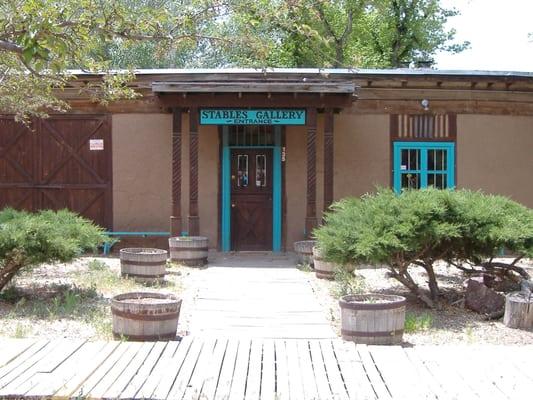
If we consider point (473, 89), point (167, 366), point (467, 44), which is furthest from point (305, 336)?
point (467, 44)

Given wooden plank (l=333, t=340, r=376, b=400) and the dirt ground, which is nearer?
wooden plank (l=333, t=340, r=376, b=400)

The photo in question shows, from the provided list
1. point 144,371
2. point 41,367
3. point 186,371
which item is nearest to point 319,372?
point 186,371

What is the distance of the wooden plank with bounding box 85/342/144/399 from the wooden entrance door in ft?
25.0

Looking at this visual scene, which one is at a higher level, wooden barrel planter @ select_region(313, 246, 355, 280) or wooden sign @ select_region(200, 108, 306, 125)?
wooden sign @ select_region(200, 108, 306, 125)

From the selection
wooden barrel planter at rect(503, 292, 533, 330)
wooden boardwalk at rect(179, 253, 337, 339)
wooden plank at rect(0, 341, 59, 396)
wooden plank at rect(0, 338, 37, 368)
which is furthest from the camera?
wooden barrel planter at rect(503, 292, 533, 330)

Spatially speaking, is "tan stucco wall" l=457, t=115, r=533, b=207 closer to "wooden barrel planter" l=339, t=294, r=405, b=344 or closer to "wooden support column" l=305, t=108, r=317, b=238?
"wooden support column" l=305, t=108, r=317, b=238

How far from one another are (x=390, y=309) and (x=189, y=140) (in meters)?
7.13

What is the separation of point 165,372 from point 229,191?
851cm

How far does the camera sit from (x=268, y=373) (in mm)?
5191

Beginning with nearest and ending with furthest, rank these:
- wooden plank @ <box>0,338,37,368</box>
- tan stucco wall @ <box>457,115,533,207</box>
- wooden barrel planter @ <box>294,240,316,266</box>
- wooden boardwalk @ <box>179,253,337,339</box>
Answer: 1. wooden plank @ <box>0,338,37,368</box>
2. wooden boardwalk @ <box>179,253,337,339</box>
3. wooden barrel planter @ <box>294,240,316,266</box>
4. tan stucco wall @ <box>457,115,533,207</box>

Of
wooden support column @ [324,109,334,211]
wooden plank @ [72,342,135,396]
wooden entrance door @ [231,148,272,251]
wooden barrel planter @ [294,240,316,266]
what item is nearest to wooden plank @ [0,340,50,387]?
wooden plank @ [72,342,135,396]

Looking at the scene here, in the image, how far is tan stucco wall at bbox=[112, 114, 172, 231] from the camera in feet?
44.2

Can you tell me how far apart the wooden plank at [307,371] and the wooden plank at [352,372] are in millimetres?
237

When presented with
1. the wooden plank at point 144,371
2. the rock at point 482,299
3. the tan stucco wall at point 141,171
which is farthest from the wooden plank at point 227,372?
the tan stucco wall at point 141,171
